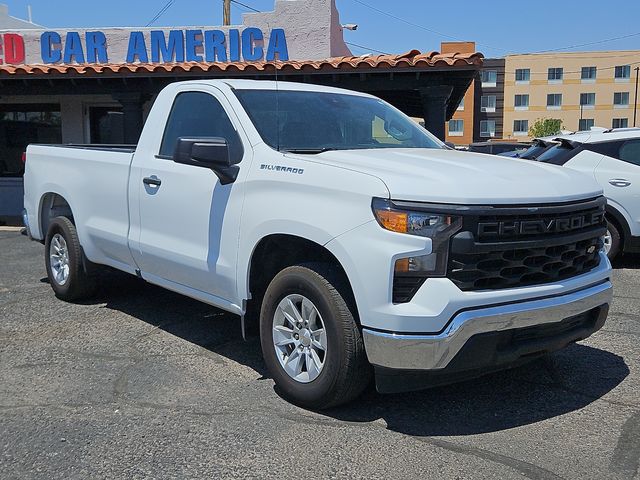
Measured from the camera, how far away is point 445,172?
3670 millimetres

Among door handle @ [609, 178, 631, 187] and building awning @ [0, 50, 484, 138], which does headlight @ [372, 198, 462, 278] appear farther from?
building awning @ [0, 50, 484, 138]

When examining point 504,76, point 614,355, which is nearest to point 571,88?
point 504,76

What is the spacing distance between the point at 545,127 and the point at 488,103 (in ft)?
30.6

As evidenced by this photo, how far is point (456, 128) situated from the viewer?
72.1m

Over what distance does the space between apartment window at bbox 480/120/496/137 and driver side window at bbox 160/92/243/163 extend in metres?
75.2

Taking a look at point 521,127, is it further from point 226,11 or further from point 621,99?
point 226,11

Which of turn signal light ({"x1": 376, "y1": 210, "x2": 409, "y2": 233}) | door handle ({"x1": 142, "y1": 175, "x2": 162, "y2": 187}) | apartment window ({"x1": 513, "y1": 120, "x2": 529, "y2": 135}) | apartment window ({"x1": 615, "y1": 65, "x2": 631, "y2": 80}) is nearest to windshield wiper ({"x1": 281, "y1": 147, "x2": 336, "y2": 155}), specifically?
turn signal light ({"x1": 376, "y1": 210, "x2": 409, "y2": 233})

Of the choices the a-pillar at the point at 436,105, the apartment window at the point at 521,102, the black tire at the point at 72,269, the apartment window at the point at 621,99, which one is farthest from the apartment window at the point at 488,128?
the black tire at the point at 72,269

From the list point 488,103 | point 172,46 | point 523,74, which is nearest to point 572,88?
point 523,74

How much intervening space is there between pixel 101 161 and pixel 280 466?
346 cm

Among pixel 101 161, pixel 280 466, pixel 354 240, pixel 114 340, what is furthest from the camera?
pixel 101 161

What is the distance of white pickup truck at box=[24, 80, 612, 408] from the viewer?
3.41 meters

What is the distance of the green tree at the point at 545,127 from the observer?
68.9 meters

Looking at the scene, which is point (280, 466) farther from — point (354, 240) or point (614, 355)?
point (614, 355)
